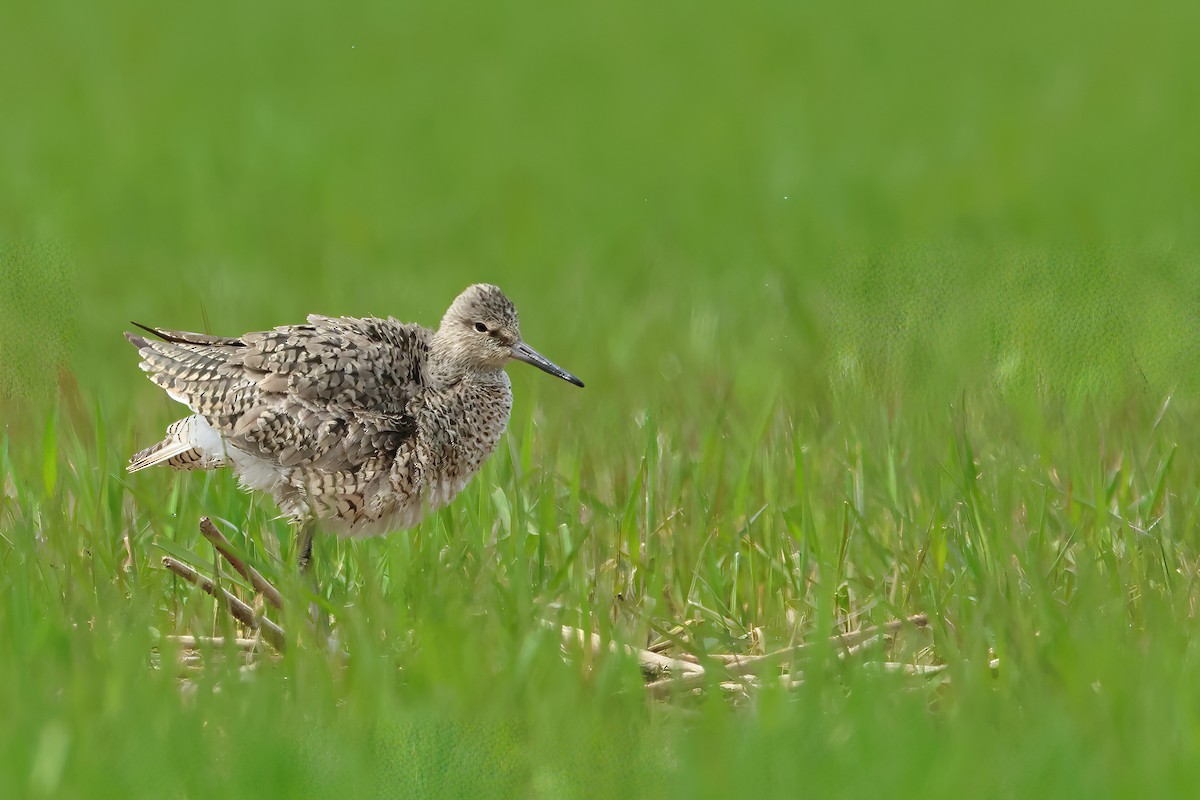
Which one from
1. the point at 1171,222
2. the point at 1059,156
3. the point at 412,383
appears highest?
the point at 1059,156

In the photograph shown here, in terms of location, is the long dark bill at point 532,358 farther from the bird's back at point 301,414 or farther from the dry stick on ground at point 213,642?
the dry stick on ground at point 213,642

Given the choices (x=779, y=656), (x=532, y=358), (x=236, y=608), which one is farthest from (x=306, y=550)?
(x=779, y=656)

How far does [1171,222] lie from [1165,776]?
6313 millimetres

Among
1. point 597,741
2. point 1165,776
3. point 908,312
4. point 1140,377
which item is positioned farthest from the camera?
point 908,312

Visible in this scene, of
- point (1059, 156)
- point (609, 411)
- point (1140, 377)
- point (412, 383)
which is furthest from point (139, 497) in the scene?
point (1059, 156)

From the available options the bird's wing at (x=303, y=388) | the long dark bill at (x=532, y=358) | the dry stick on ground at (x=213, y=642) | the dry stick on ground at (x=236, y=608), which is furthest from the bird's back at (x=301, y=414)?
the dry stick on ground at (x=236, y=608)

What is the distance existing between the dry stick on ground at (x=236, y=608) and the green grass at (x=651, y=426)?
0.08 m

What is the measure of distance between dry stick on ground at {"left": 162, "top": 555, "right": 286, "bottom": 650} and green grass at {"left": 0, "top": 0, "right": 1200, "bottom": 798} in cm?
8

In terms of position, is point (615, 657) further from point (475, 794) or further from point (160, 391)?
point (160, 391)

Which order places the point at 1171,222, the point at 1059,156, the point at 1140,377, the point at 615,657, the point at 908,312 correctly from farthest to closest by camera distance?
the point at 1059,156 < the point at 1171,222 < the point at 908,312 < the point at 1140,377 < the point at 615,657

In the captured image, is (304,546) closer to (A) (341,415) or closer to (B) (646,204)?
(A) (341,415)

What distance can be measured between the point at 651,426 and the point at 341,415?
985 millimetres

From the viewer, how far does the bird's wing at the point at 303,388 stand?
18.1ft

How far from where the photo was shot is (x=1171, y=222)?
9.40 meters
